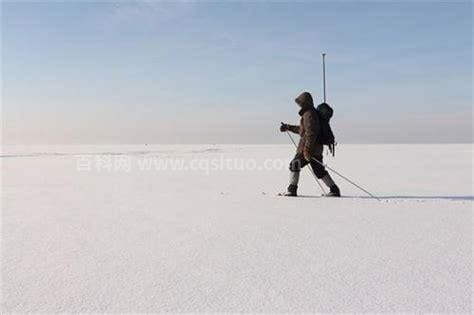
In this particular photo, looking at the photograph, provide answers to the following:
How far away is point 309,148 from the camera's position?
5.91m

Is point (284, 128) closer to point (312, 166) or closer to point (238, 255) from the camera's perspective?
point (312, 166)

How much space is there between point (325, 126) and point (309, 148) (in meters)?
0.42

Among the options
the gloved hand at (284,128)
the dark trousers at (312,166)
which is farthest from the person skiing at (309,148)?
the gloved hand at (284,128)

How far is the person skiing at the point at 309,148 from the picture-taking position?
592 centimetres

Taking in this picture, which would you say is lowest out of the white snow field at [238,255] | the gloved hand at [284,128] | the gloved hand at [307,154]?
the white snow field at [238,255]

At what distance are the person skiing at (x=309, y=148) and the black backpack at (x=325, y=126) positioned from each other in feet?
0.19

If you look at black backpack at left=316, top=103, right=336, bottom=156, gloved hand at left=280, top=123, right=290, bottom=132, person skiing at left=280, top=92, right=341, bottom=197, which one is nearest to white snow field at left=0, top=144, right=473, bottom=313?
person skiing at left=280, top=92, right=341, bottom=197

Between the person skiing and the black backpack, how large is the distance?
0.06m

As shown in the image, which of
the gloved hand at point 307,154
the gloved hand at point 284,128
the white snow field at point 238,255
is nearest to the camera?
the white snow field at point 238,255

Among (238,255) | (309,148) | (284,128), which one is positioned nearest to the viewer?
(238,255)

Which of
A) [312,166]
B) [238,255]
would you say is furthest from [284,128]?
[238,255]

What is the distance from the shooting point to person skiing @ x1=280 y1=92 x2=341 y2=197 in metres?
5.92

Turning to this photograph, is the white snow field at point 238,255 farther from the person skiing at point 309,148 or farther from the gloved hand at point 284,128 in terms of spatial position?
the gloved hand at point 284,128

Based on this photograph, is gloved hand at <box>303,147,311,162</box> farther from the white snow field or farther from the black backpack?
the white snow field
